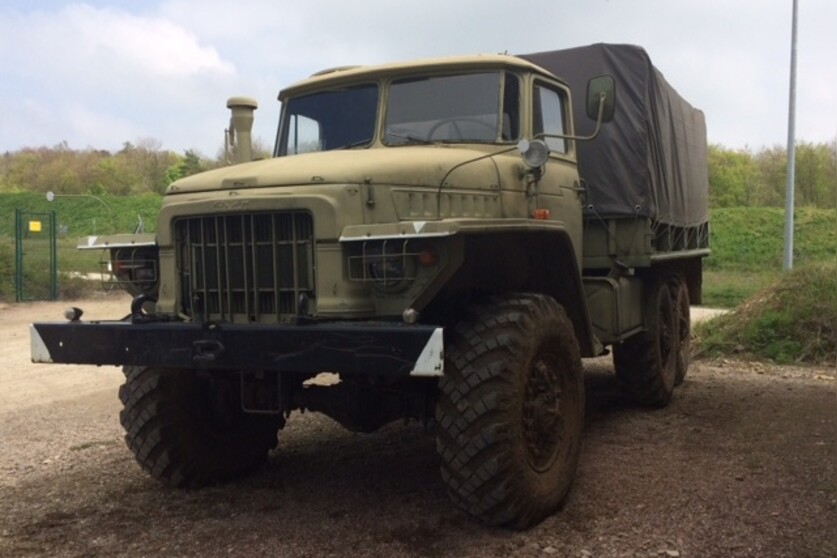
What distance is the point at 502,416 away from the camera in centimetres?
409

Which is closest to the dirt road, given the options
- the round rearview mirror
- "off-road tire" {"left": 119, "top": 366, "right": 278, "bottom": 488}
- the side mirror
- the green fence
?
"off-road tire" {"left": 119, "top": 366, "right": 278, "bottom": 488}

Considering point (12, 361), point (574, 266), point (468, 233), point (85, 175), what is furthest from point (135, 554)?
point (85, 175)

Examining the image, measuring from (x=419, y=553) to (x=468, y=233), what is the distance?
1538 millimetres

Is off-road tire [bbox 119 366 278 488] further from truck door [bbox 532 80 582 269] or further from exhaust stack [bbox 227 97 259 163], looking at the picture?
truck door [bbox 532 80 582 269]

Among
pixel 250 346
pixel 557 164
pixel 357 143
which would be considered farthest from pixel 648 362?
pixel 250 346

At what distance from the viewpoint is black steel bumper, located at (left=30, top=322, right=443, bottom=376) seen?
12.2 feet

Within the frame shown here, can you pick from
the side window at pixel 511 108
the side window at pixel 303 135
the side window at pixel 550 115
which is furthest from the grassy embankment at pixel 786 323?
the side window at pixel 303 135

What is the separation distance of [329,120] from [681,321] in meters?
4.66

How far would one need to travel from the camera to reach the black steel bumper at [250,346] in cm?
372

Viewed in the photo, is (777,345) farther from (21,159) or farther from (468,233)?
(21,159)

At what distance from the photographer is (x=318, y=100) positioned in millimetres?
5789

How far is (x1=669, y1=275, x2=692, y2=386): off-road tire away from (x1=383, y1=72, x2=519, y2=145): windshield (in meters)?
3.50

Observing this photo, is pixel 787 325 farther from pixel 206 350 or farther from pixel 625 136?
pixel 206 350

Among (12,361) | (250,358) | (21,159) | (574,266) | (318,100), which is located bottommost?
(12,361)
